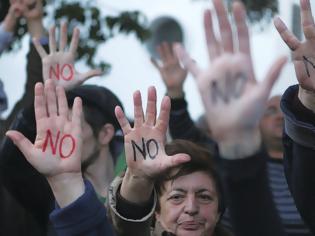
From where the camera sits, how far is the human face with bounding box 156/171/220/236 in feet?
9.52

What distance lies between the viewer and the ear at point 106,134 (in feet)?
12.4

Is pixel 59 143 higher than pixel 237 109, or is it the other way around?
pixel 237 109

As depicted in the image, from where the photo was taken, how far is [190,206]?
2.93 metres

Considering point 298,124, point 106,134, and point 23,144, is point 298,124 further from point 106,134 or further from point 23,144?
point 106,134

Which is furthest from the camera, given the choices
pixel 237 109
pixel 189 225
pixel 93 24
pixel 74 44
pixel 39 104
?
pixel 93 24

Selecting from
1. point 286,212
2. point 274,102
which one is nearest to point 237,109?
point 286,212

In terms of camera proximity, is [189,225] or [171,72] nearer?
[189,225]

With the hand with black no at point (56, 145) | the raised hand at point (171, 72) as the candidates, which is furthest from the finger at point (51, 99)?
the raised hand at point (171, 72)

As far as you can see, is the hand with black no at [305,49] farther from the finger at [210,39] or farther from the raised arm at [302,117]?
the finger at [210,39]

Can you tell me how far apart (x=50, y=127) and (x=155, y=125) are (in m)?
0.30

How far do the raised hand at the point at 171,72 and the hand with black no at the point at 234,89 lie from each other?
1817 millimetres

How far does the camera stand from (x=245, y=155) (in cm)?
234

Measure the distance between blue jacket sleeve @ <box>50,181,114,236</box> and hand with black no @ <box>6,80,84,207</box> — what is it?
0.03 m

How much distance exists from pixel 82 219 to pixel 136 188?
0.19m
